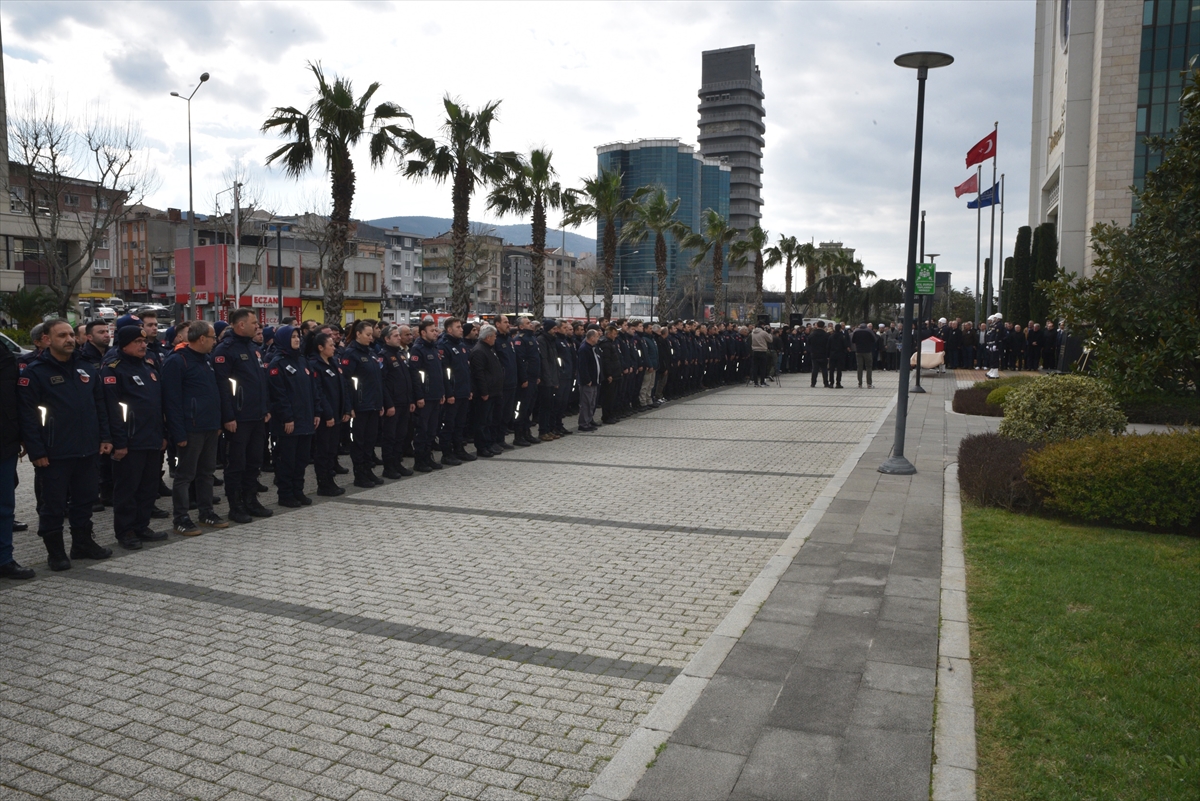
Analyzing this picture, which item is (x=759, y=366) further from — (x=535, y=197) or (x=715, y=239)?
(x=715, y=239)

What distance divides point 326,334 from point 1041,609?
315 inches

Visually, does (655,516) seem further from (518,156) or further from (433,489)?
(518,156)

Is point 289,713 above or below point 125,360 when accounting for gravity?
below

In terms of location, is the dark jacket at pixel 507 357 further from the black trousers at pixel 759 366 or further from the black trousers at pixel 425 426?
the black trousers at pixel 759 366

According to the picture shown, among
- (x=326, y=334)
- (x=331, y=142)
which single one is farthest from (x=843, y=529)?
(x=331, y=142)

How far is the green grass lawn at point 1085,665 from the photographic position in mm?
3711

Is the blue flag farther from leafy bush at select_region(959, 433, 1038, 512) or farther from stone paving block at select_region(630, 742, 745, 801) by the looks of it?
stone paving block at select_region(630, 742, 745, 801)

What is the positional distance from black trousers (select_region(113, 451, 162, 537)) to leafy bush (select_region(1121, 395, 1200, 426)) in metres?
16.0

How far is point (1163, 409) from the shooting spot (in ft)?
53.8

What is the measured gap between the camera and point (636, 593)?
661cm

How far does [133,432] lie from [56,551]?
1201 millimetres

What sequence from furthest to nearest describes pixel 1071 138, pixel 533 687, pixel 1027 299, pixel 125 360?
1. pixel 1071 138
2. pixel 1027 299
3. pixel 125 360
4. pixel 533 687

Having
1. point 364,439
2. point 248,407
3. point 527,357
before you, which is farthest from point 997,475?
point 527,357

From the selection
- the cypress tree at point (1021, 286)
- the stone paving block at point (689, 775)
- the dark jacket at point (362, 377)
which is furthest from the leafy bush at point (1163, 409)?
the cypress tree at point (1021, 286)
